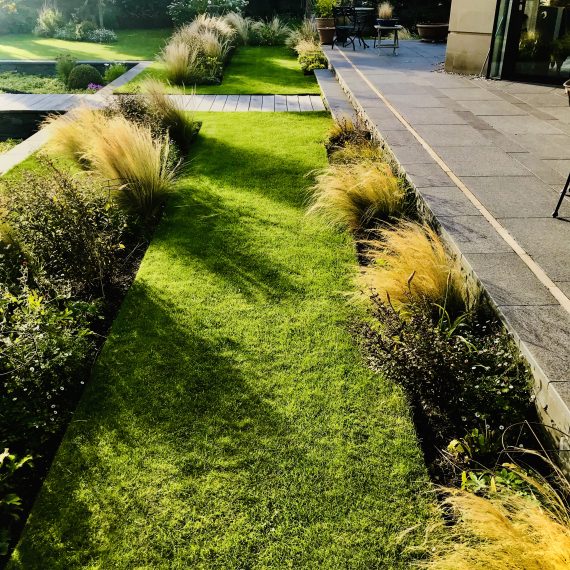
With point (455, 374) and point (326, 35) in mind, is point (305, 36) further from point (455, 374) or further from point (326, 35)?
point (455, 374)

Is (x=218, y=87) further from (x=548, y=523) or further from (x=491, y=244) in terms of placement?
(x=548, y=523)

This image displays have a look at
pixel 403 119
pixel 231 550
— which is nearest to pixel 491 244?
pixel 231 550

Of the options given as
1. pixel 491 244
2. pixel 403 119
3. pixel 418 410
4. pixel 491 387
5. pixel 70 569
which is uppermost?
pixel 403 119

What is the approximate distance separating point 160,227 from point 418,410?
3062mm

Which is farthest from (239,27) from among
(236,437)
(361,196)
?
(236,437)

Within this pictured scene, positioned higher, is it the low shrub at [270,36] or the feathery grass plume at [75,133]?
the low shrub at [270,36]

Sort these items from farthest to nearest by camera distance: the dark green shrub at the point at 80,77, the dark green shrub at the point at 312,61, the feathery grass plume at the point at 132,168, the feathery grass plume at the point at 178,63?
the dark green shrub at the point at 312,61 < the dark green shrub at the point at 80,77 < the feathery grass plume at the point at 178,63 < the feathery grass plume at the point at 132,168

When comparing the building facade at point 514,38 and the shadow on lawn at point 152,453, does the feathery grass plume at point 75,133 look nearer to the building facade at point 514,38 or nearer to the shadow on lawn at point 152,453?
the shadow on lawn at point 152,453

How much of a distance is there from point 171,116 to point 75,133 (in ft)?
4.33

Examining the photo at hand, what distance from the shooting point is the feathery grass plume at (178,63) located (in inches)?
421

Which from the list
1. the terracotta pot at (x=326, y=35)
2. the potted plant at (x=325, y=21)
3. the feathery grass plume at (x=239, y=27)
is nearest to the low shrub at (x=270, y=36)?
the feathery grass plume at (x=239, y=27)

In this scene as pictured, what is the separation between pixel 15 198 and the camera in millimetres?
4129

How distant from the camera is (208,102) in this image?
9.52 metres

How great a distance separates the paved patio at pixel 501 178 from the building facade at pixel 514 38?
0.33m
